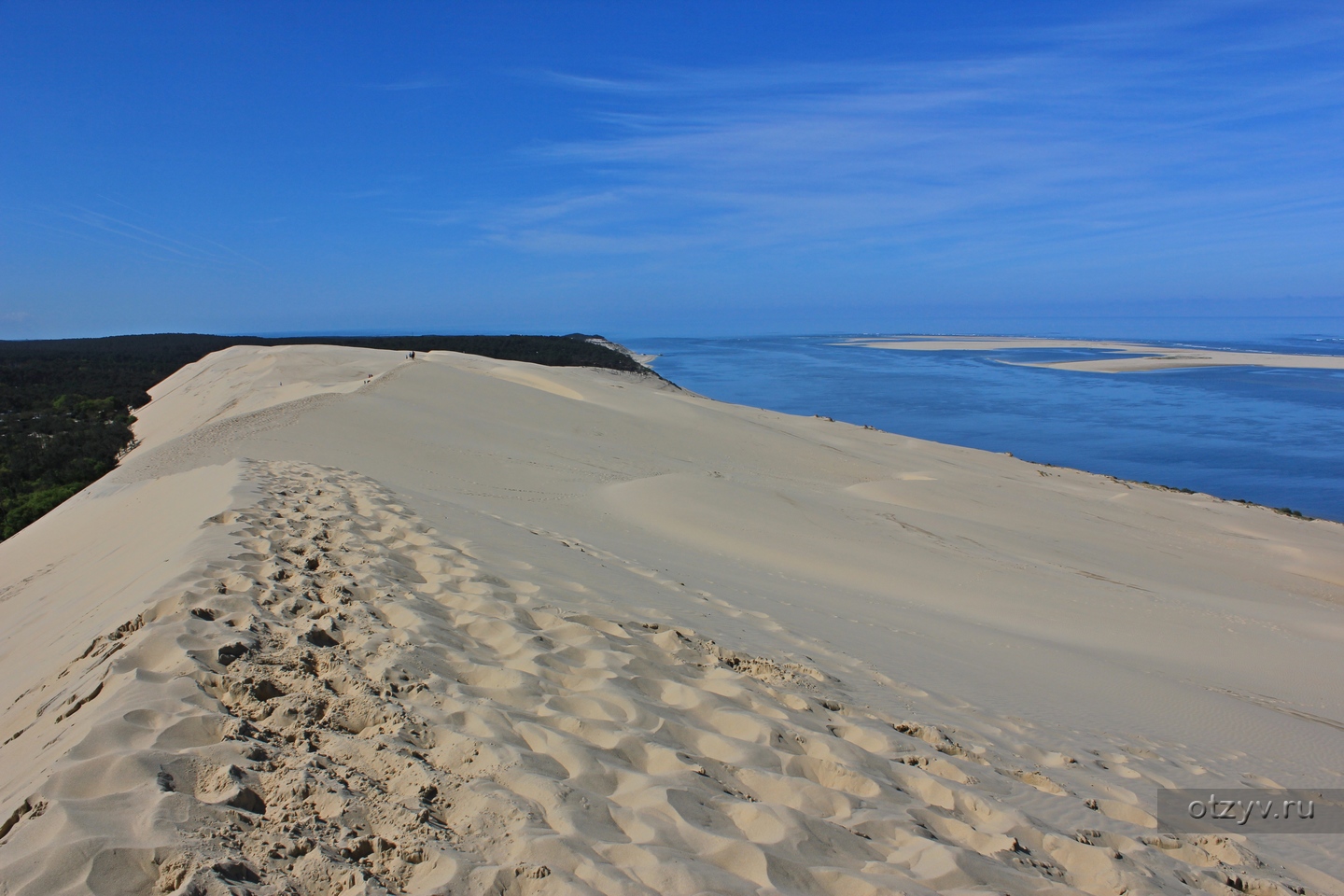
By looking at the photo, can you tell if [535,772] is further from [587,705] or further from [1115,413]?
[1115,413]

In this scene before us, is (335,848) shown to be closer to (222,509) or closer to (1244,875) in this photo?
(1244,875)

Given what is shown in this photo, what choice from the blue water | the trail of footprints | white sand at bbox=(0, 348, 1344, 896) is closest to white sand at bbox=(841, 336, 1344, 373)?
the blue water

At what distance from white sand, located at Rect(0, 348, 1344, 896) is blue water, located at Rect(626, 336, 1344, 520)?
15497 millimetres

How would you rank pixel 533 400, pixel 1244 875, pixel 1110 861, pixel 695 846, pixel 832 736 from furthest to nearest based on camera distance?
pixel 533 400 < pixel 832 736 < pixel 1244 875 < pixel 1110 861 < pixel 695 846

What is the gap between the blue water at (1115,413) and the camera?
845 inches

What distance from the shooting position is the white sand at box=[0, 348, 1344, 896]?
2.02 m

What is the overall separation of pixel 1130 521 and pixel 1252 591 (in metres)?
3.82

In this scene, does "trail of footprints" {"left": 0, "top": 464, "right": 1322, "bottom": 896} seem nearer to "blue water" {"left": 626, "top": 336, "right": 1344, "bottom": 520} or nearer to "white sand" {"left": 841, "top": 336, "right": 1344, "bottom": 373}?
"blue water" {"left": 626, "top": 336, "right": 1344, "bottom": 520}

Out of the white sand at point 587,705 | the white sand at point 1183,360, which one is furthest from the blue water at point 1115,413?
the white sand at point 587,705

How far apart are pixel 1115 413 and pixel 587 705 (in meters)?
36.9

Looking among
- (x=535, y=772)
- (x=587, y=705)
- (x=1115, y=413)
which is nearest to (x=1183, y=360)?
(x=1115, y=413)

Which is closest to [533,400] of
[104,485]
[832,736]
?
[104,485]

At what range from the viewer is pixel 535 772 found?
7.80ft

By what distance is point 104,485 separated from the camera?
8.81 m
